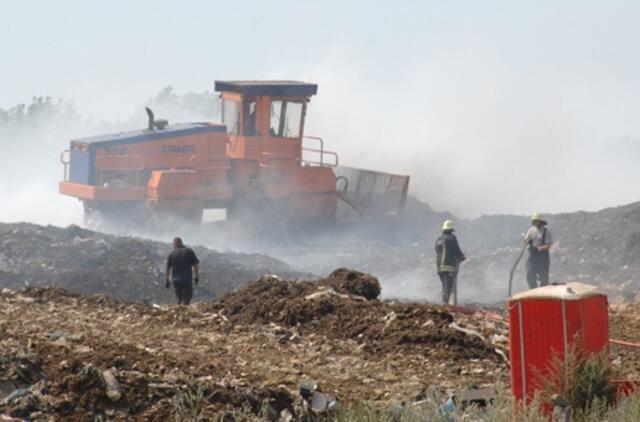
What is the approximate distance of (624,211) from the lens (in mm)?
29172

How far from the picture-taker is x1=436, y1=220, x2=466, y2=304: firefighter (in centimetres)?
1995

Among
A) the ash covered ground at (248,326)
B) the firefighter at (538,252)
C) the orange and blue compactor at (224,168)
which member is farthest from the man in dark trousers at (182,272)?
the orange and blue compactor at (224,168)

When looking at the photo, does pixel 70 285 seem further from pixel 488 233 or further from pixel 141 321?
pixel 488 233

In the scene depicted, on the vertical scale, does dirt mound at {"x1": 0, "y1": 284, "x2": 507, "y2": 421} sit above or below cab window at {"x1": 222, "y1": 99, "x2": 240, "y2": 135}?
below

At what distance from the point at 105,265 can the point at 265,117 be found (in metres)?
8.68

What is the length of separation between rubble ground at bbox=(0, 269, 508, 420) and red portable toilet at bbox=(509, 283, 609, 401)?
0.91 m

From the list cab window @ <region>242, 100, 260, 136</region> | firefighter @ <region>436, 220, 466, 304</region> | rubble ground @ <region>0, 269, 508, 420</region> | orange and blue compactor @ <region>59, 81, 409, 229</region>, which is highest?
cab window @ <region>242, 100, 260, 136</region>

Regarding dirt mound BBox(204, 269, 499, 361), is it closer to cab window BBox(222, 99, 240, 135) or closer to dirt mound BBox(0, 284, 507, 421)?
dirt mound BBox(0, 284, 507, 421)

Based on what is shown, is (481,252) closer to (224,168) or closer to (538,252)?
(224,168)

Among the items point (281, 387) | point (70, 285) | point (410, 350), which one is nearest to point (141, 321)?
point (410, 350)

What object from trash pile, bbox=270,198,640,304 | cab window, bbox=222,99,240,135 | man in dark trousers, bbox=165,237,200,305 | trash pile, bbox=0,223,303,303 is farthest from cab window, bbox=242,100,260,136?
man in dark trousers, bbox=165,237,200,305

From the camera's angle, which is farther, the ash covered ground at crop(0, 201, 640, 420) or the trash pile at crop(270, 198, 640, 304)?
the trash pile at crop(270, 198, 640, 304)

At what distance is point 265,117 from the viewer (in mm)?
32938

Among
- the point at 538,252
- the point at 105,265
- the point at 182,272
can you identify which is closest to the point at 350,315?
the point at 182,272
